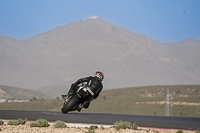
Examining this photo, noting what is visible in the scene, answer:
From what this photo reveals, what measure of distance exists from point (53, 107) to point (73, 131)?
86.3 m

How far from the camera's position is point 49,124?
43.2 ft

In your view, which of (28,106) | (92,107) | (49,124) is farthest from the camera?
(28,106)

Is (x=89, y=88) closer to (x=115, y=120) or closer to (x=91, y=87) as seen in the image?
(x=91, y=87)

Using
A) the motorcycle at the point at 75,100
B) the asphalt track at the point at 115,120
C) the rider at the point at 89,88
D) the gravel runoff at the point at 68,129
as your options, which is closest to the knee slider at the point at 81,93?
the rider at the point at 89,88

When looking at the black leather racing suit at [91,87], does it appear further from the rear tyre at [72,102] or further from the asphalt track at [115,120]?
the asphalt track at [115,120]

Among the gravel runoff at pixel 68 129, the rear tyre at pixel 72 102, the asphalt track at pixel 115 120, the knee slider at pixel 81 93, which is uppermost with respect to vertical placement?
the knee slider at pixel 81 93

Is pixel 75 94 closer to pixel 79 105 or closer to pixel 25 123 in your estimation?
pixel 79 105

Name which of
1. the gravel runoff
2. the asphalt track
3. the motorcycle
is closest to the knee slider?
the motorcycle

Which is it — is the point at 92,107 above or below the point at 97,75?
above

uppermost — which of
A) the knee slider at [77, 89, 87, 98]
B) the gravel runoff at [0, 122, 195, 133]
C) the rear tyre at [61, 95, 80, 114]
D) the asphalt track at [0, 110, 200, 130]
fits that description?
the knee slider at [77, 89, 87, 98]

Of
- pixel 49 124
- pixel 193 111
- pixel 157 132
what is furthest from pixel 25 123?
pixel 193 111

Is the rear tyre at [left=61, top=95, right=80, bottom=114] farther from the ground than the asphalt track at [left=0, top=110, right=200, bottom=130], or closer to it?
farther from the ground

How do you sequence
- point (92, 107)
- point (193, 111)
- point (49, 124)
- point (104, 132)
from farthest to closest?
point (92, 107) → point (193, 111) → point (49, 124) → point (104, 132)

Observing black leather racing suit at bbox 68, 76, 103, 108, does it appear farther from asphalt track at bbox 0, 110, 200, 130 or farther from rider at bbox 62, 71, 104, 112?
asphalt track at bbox 0, 110, 200, 130
